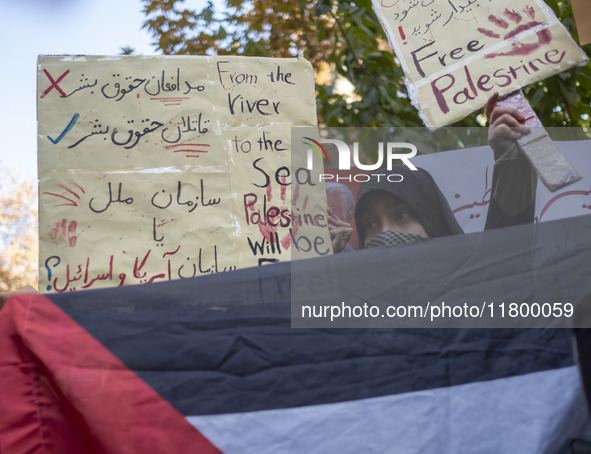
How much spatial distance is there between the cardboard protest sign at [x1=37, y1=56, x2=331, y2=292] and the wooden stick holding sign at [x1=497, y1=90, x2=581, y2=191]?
651 mm

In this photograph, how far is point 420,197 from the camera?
1965 mm

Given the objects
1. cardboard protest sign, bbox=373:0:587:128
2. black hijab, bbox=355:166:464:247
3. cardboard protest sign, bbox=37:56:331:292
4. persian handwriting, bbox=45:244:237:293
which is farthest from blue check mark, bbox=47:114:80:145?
cardboard protest sign, bbox=373:0:587:128

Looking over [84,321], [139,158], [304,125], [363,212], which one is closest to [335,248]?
[363,212]

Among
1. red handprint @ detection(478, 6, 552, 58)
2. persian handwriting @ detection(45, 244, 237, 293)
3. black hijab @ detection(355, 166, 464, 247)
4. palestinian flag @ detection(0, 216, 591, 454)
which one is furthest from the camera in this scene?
red handprint @ detection(478, 6, 552, 58)

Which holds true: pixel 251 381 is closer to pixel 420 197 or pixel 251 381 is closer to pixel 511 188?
pixel 420 197

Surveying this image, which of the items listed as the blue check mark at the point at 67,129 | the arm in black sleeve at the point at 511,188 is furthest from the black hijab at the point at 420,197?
the blue check mark at the point at 67,129

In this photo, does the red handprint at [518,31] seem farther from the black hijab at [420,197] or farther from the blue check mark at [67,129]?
the blue check mark at [67,129]

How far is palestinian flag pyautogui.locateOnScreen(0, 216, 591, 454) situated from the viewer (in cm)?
132

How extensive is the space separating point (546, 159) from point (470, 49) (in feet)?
1.64

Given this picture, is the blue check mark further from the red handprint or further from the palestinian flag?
the red handprint

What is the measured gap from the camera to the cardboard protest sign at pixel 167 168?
1.81 meters

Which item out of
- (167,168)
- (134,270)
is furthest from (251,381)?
(167,168)

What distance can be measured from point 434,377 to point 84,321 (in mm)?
807

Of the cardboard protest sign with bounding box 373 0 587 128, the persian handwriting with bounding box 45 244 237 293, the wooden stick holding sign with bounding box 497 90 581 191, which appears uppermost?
the cardboard protest sign with bounding box 373 0 587 128
